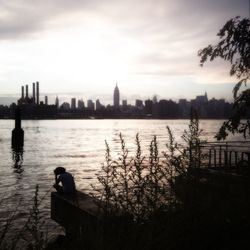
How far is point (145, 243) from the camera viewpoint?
4.39 m

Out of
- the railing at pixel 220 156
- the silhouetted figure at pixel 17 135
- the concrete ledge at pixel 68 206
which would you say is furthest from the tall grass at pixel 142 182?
the silhouetted figure at pixel 17 135

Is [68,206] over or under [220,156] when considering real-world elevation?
under

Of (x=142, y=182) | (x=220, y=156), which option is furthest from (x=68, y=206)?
(x=220, y=156)

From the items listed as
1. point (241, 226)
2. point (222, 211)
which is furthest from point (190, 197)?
point (241, 226)

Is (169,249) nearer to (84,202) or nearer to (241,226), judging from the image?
(241,226)

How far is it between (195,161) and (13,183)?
22.1 m

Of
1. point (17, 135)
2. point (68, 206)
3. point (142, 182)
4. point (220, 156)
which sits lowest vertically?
point (17, 135)

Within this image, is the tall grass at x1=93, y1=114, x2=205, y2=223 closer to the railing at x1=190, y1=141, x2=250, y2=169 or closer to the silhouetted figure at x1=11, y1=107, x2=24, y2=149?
the railing at x1=190, y1=141, x2=250, y2=169

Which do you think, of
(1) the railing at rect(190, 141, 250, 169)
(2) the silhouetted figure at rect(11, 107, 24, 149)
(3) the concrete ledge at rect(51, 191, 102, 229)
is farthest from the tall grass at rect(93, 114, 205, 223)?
(2) the silhouetted figure at rect(11, 107, 24, 149)

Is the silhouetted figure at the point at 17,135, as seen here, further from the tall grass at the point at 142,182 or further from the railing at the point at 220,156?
the tall grass at the point at 142,182

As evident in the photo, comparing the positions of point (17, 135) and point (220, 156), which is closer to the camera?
point (220, 156)

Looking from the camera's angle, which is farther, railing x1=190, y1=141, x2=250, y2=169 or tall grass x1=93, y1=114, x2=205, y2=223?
railing x1=190, y1=141, x2=250, y2=169

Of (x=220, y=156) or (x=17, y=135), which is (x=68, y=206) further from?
(x=17, y=135)

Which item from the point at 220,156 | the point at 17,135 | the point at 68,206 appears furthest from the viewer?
the point at 17,135
